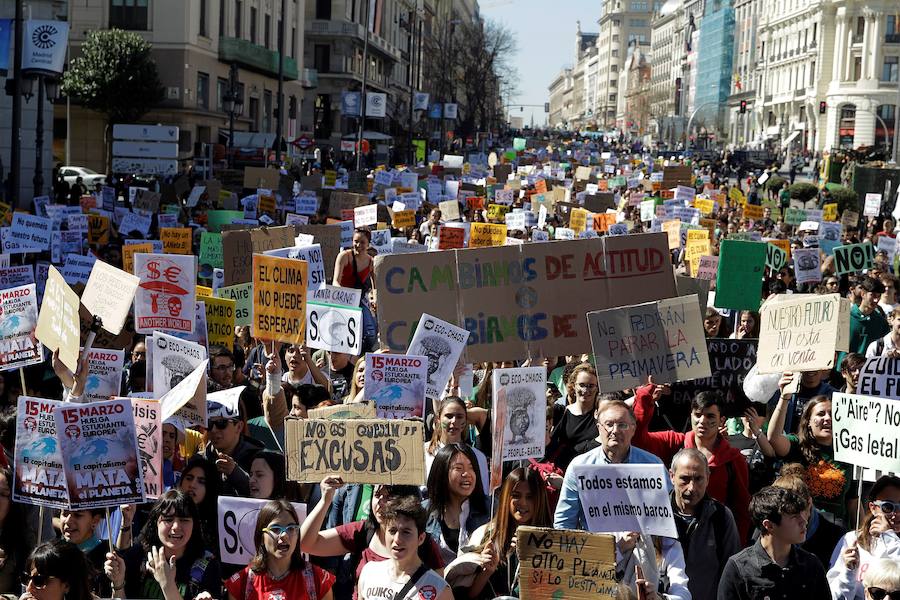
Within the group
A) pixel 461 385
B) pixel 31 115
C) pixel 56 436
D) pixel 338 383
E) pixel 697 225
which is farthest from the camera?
pixel 31 115

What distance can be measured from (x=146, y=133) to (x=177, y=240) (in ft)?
61.0

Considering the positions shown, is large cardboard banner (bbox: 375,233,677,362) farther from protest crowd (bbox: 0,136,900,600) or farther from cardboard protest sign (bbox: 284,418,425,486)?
cardboard protest sign (bbox: 284,418,425,486)

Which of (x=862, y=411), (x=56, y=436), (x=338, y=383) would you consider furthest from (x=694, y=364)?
(x=56, y=436)

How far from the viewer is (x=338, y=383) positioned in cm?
918

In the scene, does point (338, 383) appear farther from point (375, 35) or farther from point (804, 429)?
point (375, 35)

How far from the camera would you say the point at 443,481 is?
19.3 feet

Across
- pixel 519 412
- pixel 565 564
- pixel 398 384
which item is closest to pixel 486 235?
pixel 398 384

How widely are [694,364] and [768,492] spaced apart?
268 cm

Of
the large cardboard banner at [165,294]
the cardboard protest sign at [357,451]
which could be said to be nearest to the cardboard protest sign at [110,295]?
the large cardboard banner at [165,294]

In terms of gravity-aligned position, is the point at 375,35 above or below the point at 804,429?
above

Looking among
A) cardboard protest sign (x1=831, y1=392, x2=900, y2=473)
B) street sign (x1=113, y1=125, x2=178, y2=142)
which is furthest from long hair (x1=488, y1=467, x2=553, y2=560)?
street sign (x1=113, y1=125, x2=178, y2=142)

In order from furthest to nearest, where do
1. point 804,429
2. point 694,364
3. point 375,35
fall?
point 375,35 → point 694,364 → point 804,429

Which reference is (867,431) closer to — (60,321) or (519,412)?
(519,412)

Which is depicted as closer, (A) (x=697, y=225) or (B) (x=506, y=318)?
(B) (x=506, y=318)
